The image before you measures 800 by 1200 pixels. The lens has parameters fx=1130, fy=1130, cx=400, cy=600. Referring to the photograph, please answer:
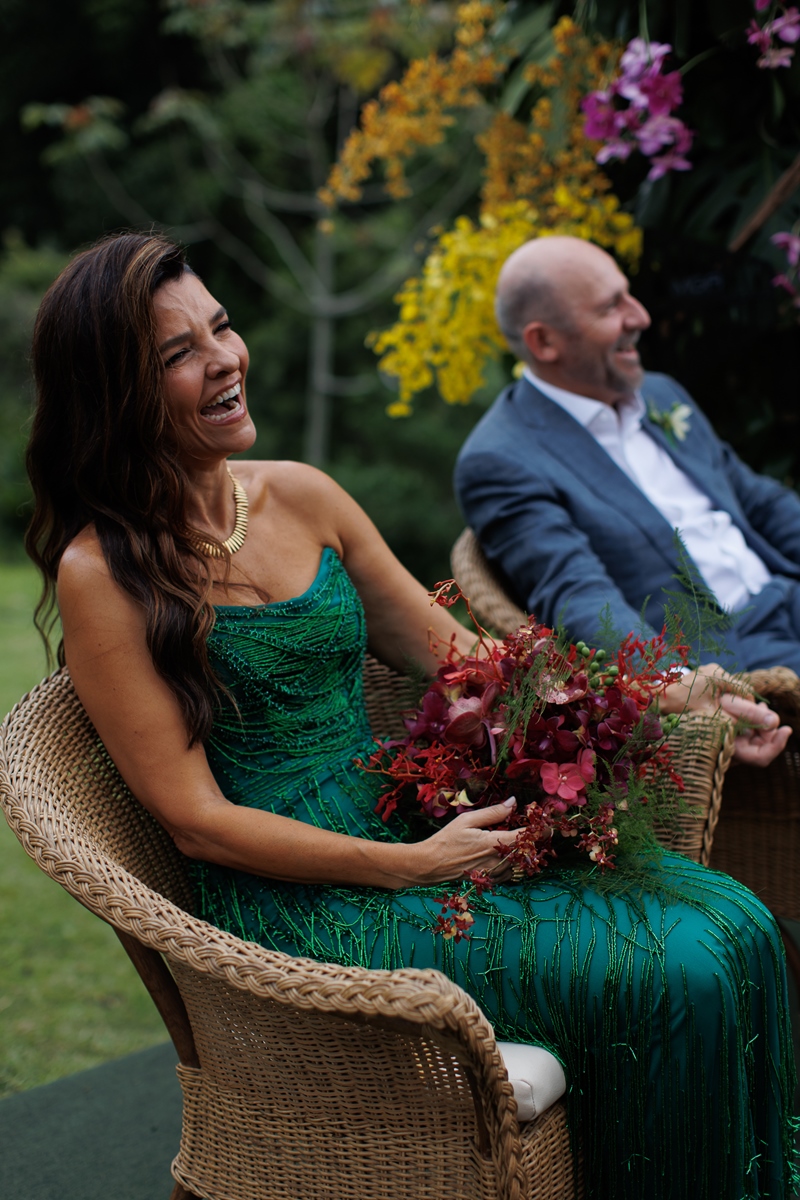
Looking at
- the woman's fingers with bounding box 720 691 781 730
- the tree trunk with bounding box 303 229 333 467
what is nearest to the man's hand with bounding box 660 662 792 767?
the woman's fingers with bounding box 720 691 781 730

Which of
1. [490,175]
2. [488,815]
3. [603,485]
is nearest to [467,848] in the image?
[488,815]

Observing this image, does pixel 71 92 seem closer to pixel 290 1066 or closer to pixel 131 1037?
pixel 131 1037

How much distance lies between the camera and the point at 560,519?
260cm

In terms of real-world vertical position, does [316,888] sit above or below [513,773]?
below

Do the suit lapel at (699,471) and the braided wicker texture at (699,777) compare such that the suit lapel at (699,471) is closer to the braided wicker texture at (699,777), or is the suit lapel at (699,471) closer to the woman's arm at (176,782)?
the braided wicker texture at (699,777)

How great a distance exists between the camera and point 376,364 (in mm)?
10898

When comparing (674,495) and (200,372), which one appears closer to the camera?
(200,372)

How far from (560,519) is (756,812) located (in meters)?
0.81

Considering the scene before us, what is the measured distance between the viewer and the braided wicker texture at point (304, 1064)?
53.3 inches

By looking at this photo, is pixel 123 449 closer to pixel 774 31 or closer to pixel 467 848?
pixel 467 848

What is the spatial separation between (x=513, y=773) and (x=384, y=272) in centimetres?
832

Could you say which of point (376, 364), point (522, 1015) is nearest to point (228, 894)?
point (522, 1015)

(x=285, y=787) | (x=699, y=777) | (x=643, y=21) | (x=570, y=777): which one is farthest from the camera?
(x=643, y=21)

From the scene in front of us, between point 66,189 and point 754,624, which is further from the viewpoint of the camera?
point 66,189
